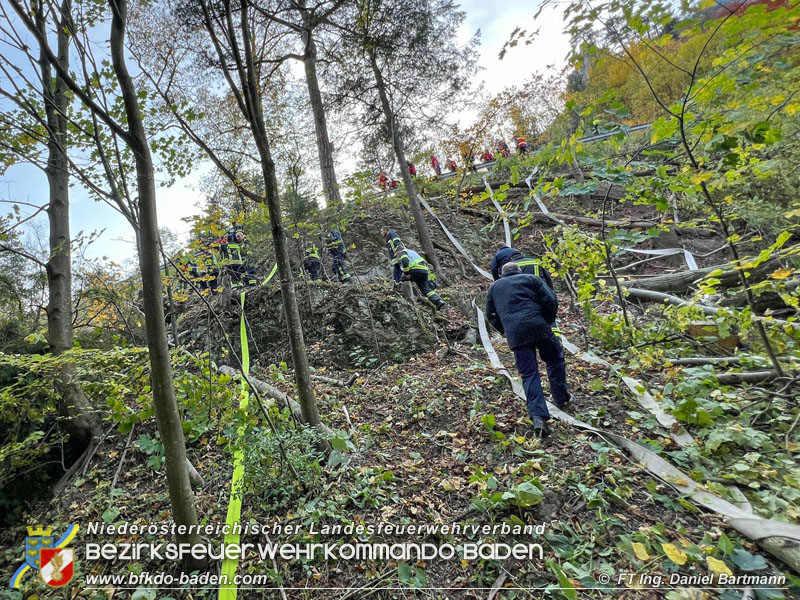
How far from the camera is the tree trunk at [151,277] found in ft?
6.21

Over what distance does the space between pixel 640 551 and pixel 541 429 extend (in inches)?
48.8

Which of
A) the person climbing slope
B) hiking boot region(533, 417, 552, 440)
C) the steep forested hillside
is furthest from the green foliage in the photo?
the person climbing slope

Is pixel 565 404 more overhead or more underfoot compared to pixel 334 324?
more underfoot

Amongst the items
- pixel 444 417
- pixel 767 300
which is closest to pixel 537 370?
pixel 444 417

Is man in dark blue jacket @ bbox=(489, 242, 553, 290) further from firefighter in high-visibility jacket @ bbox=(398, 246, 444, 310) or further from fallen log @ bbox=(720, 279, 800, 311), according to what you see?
fallen log @ bbox=(720, 279, 800, 311)

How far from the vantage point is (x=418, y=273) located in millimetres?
7066

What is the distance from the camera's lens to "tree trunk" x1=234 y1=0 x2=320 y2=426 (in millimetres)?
2895

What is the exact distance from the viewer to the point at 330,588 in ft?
6.57

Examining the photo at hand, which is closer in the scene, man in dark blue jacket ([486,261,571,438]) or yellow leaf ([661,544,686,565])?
yellow leaf ([661,544,686,565])

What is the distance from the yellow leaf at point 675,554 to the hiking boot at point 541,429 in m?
1.27

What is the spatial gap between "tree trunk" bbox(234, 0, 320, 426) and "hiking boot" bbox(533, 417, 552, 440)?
6.87 feet

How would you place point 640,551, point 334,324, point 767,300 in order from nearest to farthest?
point 640,551 → point 767,300 → point 334,324

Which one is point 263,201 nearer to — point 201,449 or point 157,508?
point 201,449

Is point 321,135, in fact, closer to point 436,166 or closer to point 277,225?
point 436,166
